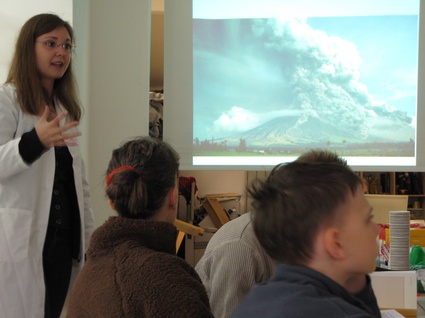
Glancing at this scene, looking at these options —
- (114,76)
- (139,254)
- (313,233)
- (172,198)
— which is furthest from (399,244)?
(114,76)

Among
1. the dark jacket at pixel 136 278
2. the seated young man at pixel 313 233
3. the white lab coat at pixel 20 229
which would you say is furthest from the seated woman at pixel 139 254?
the white lab coat at pixel 20 229

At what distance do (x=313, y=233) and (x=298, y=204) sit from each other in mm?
49

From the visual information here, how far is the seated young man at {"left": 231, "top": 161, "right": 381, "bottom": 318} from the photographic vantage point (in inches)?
32.0

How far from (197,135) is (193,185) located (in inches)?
68.9

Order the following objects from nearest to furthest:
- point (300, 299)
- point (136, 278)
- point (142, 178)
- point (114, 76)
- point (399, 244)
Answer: point (300, 299)
point (136, 278)
point (142, 178)
point (399, 244)
point (114, 76)

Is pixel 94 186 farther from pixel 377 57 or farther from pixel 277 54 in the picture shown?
pixel 377 57

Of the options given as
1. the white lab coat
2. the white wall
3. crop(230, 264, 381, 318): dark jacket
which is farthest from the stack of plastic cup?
the white wall

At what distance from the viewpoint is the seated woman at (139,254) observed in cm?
109

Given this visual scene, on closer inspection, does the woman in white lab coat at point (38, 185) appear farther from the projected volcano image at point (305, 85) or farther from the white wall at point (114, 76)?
the projected volcano image at point (305, 85)

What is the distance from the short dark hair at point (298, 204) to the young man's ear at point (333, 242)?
0.05 feet

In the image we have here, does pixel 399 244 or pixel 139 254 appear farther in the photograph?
pixel 399 244

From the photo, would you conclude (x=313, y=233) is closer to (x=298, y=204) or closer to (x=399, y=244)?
(x=298, y=204)

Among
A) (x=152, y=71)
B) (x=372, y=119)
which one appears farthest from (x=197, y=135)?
(x=152, y=71)

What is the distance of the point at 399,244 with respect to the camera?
2205 mm
